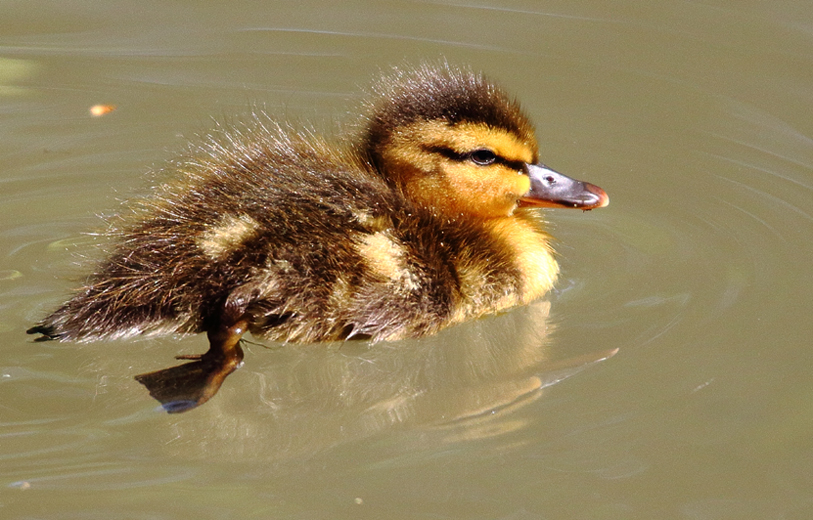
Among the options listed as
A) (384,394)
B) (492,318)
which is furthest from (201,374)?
(492,318)

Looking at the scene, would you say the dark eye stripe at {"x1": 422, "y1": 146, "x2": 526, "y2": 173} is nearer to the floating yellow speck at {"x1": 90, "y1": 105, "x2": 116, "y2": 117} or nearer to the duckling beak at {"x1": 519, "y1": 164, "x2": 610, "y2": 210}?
the duckling beak at {"x1": 519, "y1": 164, "x2": 610, "y2": 210}

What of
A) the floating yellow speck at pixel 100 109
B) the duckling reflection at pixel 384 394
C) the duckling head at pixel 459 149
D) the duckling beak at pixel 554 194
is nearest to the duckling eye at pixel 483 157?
the duckling head at pixel 459 149

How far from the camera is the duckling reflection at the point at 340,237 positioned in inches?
118

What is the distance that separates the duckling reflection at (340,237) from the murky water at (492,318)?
5.4 inches

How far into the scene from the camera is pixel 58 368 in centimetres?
312

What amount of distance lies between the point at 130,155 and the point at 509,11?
79.5 inches

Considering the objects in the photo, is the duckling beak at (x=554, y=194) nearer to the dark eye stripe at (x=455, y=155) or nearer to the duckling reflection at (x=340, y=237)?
the duckling reflection at (x=340, y=237)

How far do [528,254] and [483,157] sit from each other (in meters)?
0.32

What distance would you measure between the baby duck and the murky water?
6.5 inches

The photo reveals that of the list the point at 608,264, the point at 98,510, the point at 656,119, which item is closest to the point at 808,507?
the point at 608,264

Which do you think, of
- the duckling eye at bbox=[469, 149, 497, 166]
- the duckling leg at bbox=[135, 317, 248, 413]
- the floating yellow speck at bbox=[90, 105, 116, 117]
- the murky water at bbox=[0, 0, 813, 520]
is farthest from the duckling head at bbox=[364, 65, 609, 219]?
the floating yellow speck at bbox=[90, 105, 116, 117]

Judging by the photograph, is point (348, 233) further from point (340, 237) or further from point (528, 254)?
point (528, 254)

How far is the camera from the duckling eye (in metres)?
3.36

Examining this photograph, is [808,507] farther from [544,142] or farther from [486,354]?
[544,142]
